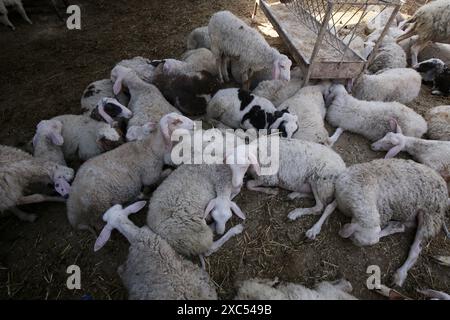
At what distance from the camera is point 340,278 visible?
2750mm

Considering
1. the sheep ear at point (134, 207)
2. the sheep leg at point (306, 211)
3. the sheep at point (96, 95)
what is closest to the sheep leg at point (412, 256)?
the sheep leg at point (306, 211)

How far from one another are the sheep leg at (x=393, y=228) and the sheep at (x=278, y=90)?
86.8 inches

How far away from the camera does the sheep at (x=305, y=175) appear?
10.3ft

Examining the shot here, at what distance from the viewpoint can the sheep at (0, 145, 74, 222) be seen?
2.99 meters

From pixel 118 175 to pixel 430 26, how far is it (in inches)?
233

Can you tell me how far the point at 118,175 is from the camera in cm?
310

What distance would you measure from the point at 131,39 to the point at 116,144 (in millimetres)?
3455

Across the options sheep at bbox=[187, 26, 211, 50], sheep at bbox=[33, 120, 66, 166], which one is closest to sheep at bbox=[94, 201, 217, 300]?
sheep at bbox=[33, 120, 66, 166]

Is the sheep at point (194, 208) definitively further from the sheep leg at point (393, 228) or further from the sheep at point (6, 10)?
the sheep at point (6, 10)

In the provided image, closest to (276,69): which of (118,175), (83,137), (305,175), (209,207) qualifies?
(305,175)

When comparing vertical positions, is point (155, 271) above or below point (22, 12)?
below

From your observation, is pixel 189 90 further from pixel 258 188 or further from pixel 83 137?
pixel 258 188

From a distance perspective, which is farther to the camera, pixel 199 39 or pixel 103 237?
pixel 199 39

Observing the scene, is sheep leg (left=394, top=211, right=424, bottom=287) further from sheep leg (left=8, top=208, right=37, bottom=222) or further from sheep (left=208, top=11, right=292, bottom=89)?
sheep leg (left=8, top=208, right=37, bottom=222)
